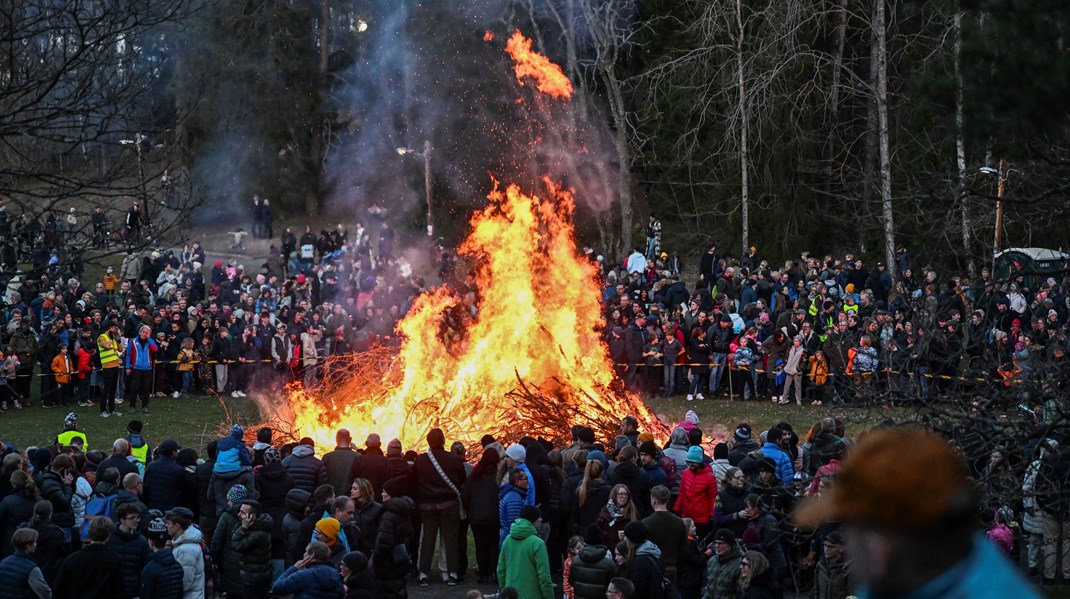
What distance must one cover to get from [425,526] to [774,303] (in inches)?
571

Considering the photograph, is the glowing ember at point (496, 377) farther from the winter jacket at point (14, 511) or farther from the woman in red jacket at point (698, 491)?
the winter jacket at point (14, 511)

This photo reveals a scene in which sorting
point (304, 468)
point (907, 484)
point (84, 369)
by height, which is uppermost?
point (907, 484)

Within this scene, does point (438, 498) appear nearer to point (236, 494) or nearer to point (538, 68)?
point (236, 494)

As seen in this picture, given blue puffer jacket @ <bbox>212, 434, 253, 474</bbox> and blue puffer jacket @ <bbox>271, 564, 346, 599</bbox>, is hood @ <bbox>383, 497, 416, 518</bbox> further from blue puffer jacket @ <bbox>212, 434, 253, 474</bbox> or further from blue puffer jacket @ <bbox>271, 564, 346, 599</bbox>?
blue puffer jacket @ <bbox>212, 434, 253, 474</bbox>

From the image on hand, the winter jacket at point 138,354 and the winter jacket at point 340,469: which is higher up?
the winter jacket at point 138,354

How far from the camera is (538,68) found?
32.3 m

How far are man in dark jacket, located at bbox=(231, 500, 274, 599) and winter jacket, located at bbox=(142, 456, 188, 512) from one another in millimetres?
2409

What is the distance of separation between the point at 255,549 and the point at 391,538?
47.1 inches

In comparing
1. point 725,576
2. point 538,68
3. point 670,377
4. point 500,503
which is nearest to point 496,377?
point 500,503

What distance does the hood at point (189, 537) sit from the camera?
400 inches

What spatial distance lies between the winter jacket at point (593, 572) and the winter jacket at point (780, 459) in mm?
3653

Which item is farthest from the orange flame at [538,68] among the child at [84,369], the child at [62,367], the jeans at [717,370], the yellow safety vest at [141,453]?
the yellow safety vest at [141,453]

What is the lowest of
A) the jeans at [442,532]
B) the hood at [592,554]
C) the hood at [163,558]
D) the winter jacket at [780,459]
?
the jeans at [442,532]

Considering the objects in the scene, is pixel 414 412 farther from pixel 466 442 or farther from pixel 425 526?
pixel 425 526
